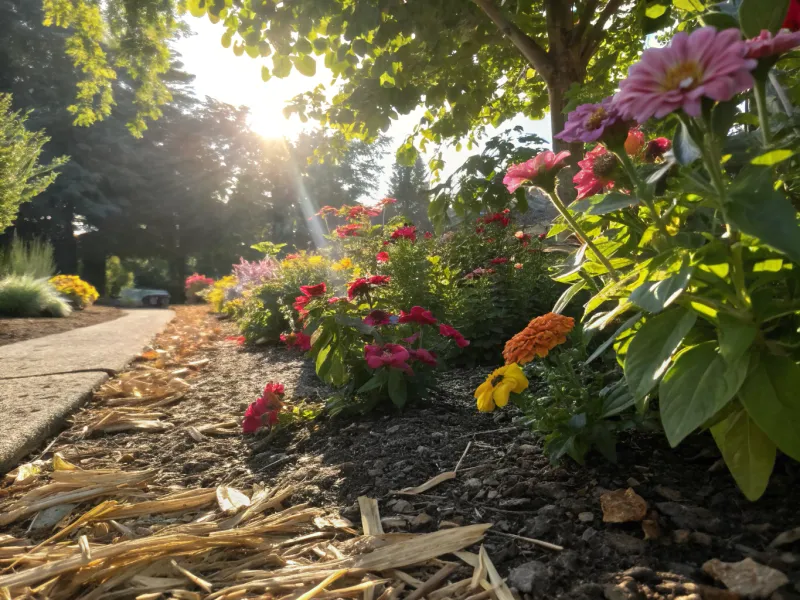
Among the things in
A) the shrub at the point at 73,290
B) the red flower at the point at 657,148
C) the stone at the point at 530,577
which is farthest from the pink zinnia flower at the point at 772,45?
the shrub at the point at 73,290

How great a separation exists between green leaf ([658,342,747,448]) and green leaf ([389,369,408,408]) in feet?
3.72

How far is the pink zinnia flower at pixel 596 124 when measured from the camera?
3.34 feet

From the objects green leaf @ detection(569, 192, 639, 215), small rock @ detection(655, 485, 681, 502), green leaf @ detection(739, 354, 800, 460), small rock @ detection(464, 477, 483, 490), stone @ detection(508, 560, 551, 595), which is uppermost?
green leaf @ detection(569, 192, 639, 215)

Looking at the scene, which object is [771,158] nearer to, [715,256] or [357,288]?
[715,256]

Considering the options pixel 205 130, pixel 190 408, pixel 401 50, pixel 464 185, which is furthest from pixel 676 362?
pixel 205 130

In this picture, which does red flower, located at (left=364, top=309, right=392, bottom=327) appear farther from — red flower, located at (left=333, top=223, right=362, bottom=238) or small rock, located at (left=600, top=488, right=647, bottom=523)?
red flower, located at (left=333, top=223, right=362, bottom=238)

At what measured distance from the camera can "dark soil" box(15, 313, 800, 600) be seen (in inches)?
39.2

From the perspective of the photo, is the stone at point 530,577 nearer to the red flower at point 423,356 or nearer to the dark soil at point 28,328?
the red flower at point 423,356

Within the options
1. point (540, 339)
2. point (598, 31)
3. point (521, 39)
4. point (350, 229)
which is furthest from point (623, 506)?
point (350, 229)

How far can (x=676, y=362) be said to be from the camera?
1046 millimetres

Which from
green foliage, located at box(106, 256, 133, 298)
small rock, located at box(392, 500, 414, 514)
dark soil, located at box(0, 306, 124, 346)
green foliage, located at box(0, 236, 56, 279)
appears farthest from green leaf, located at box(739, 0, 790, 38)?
green foliage, located at box(106, 256, 133, 298)

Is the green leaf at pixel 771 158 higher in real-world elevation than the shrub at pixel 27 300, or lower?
higher

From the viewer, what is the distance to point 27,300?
8344 millimetres

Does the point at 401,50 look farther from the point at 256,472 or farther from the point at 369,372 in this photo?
the point at 256,472
